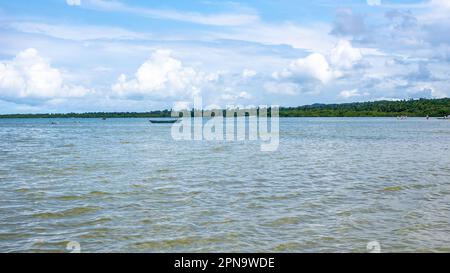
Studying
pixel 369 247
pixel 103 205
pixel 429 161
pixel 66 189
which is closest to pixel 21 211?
pixel 103 205

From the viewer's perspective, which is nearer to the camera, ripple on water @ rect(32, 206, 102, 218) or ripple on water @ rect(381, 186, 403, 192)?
ripple on water @ rect(32, 206, 102, 218)

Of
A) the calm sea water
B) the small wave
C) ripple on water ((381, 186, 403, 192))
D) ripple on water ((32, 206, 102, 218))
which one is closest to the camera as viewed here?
the calm sea water

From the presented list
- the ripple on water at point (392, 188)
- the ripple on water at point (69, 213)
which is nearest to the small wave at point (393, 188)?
the ripple on water at point (392, 188)

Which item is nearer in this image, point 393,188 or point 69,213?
point 69,213

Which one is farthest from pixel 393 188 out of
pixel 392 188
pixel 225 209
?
pixel 225 209

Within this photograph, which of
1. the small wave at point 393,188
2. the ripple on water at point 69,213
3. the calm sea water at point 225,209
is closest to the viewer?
the calm sea water at point 225,209

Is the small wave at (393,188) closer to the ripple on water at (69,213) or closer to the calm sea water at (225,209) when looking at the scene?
the calm sea water at (225,209)

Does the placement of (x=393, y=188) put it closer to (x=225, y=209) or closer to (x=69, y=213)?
(x=225, y=209)

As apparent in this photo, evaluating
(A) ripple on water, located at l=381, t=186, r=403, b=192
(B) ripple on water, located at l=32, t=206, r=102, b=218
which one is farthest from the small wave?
(B) ripple on water, located at l=32, t=206, r=102, b=218

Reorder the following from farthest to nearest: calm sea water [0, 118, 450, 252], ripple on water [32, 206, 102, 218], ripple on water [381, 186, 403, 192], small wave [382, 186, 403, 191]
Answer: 1. small wave [382, 186, 403, 191]
2. ripple on water [381, 186, 403, 192]
3. ripple on water [32, 206, 102, 218]
4. calm sea water [0, 118, 450, 252]

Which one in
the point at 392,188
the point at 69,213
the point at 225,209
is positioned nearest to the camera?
the point at 69,213

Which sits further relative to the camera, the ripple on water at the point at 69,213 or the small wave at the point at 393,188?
the small wave at the point at 393,188

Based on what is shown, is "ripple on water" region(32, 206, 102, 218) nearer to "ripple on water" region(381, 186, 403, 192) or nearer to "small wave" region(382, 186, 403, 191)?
"ripple on water" region(381, 186, 403, 192)
